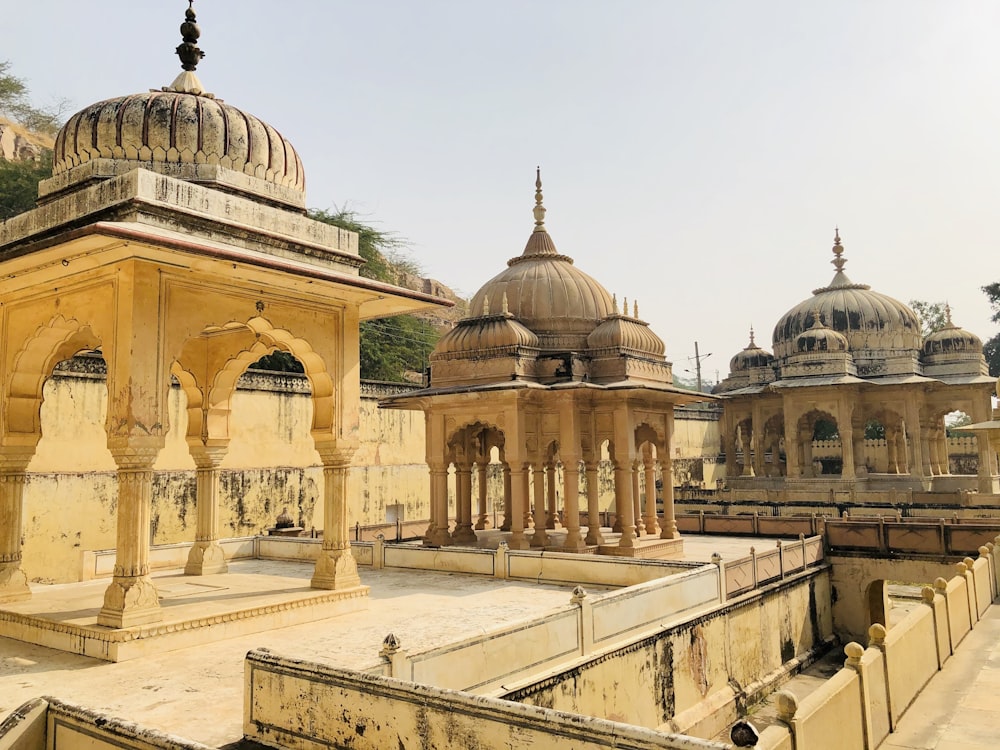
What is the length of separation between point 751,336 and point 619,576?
2411 centimetres

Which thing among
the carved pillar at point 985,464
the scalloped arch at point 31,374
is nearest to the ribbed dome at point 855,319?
the carved pillar at point 985,464

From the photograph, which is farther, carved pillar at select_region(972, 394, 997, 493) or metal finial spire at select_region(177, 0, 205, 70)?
carved pillar at select_region(972, 394, 997, 493)

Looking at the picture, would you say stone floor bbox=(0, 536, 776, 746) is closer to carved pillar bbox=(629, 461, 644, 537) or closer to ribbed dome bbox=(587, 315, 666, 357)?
carved pillar bbox=(629, 461, 644, 537)

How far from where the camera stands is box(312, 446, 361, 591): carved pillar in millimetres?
10609

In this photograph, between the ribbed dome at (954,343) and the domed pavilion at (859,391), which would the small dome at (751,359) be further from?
the ribbed dome at (954,343)

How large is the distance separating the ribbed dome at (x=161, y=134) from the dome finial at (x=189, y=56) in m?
0.36

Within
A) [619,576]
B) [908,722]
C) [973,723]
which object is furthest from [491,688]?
[619,576]

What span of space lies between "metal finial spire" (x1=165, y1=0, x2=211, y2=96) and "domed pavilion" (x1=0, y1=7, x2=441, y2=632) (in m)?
0.03

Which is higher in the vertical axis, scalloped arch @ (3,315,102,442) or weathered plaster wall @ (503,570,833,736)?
scalloped arch @ (3,315,102,442)

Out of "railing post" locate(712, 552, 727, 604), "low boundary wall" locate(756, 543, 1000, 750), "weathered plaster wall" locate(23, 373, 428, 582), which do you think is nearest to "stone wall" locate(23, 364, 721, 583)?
"weathered plaster wall" locate(23, 373, 428, 582)

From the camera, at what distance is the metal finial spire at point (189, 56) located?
1067cm

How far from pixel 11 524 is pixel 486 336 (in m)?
8.52

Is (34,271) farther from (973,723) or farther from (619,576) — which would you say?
(973,723)

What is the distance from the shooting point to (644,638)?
926 cm
